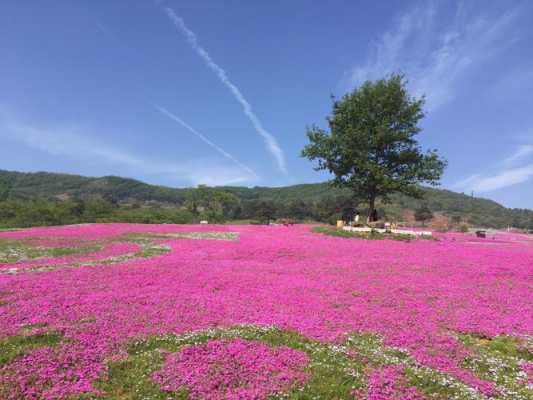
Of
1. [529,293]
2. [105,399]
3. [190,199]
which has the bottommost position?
[105,399]

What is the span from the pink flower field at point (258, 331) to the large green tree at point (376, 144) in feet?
82.3

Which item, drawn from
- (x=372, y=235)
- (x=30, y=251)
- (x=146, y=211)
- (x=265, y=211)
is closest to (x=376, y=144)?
(x=372, y=235)

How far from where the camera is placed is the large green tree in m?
40.9

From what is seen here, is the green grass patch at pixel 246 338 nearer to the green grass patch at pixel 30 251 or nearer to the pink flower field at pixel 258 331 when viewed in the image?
the pink flower field at pixel 258 331

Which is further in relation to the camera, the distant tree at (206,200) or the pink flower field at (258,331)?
the distant tree at (206,200)

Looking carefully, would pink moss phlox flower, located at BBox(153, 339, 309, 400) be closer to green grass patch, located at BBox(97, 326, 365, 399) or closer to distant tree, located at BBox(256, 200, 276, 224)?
green grass patch, located at BBox(97, 326, 365, 399)

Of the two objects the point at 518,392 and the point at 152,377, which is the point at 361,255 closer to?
the point at 518,392

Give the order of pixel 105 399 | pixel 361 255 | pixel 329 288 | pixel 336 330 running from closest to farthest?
pixel 105 399, pixel 336 330, pixel 329 288, pixel 361 255

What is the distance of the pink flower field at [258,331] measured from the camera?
20.6 feet

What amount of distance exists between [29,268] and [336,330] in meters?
14.3

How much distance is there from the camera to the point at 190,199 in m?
115

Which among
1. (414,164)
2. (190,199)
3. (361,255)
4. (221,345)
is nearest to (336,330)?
(221,345)

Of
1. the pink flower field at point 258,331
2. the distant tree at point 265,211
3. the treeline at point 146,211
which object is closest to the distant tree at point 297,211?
the treeline at point 146,211

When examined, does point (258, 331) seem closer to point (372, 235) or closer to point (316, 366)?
point (316, 366)
